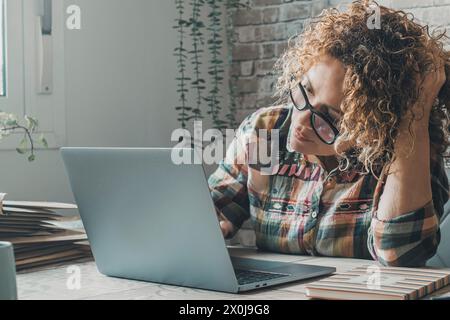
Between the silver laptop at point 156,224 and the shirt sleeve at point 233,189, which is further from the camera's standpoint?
the shirt sleeve at point 233,189

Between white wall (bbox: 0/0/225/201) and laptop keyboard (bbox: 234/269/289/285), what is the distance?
63.7 inches

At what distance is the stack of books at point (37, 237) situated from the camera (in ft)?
5.14

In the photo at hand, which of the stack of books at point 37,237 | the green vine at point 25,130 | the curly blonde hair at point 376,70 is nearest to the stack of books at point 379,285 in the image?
the curly blonde hair at point 376,70

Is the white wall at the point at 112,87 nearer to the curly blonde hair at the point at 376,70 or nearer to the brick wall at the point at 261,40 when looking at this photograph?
the brick wall at the point at 261,40

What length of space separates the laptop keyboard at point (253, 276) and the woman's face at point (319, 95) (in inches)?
13.6

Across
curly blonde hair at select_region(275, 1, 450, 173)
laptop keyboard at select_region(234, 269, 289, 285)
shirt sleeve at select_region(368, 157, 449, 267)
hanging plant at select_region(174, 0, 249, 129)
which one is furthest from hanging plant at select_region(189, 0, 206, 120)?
laptop keyboard at select_region(234, 269, 289, 285)

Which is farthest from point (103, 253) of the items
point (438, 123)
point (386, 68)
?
point (438, 123)

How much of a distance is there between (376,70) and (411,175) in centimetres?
22

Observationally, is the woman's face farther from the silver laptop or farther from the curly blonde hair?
the silver laptop

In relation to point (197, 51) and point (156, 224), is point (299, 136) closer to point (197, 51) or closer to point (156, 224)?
point (156, 224)

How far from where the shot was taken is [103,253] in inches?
55.8

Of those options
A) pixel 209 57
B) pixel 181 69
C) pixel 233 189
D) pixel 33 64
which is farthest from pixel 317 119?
pixel 209 57

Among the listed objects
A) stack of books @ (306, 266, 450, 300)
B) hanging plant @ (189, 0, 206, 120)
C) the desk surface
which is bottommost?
the desk surface

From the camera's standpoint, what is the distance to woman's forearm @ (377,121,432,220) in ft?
4.99
